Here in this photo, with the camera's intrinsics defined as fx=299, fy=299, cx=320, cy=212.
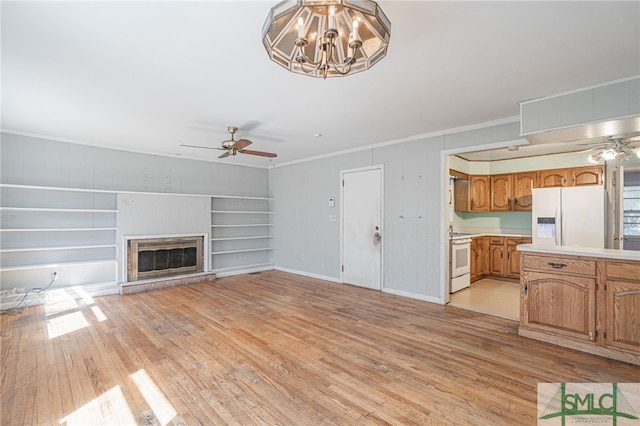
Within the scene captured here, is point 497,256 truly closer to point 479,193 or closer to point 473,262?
point 473,262

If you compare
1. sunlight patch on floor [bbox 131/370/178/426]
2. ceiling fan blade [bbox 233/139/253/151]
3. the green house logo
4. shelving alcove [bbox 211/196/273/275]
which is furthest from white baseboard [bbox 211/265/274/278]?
the green house logo

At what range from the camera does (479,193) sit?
21.5ft

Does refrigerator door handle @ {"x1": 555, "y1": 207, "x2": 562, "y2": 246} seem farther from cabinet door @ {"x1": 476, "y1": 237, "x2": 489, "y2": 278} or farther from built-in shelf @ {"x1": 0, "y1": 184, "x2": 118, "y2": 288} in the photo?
built-in shelf @ {"x1": 0, "y1": 184, "x2": 118, "y2": 288}

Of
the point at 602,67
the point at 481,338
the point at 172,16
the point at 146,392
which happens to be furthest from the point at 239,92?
the point at 481,338

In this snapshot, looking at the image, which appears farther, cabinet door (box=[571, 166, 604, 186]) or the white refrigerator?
cabinet door (box=[571, 166, 604, 186])

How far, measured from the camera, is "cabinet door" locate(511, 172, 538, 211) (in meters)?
5.95

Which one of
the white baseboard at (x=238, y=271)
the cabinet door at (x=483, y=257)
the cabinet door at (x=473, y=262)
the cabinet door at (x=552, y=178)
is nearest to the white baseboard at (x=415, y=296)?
the cabinet door at (x=473, y=262)

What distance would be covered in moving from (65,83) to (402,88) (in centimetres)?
328

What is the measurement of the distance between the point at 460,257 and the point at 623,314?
258 centimetres

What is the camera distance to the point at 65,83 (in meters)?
2.88

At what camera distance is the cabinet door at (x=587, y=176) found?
17.1 ft

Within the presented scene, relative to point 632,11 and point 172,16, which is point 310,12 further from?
point 632,11

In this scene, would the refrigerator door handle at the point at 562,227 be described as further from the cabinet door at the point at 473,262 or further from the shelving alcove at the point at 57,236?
the shelving alcove at the point at 57,236

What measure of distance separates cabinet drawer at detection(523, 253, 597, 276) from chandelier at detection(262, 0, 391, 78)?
2.83m
